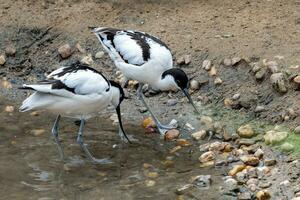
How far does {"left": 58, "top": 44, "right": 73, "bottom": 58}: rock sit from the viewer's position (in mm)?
8727

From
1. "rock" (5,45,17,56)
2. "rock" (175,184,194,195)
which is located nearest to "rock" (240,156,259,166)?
"rock" (175,184,194,195)

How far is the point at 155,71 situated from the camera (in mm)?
7602

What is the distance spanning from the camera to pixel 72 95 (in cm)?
672

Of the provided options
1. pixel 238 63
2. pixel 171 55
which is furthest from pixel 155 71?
pixel 238 63

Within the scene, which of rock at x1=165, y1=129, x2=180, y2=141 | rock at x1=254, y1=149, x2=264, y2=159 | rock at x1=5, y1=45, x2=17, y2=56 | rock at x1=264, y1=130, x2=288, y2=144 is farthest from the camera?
rock at x1=5, y1=45, x2=17, y2=56

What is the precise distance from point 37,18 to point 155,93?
1.96 m

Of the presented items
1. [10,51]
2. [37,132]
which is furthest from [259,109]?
[10,51]

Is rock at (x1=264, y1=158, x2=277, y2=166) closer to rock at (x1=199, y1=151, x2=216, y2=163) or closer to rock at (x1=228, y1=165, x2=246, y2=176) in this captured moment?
rock at (x1=228, y1=165, x2=246, y2=176)

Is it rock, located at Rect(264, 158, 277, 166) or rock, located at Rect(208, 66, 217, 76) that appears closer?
rock, located at Rect(264, 158, 277, 166)

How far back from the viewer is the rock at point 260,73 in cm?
757

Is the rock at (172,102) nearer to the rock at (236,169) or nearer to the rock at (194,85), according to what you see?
the rock at (194,85)

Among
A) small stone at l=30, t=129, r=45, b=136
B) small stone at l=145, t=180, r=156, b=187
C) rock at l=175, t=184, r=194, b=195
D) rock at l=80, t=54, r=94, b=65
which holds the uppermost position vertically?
rock at l=175, t=184, r=194, b=195

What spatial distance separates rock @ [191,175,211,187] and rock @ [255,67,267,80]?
5.33 feet

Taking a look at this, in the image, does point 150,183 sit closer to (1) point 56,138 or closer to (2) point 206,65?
(1) point 56,138
